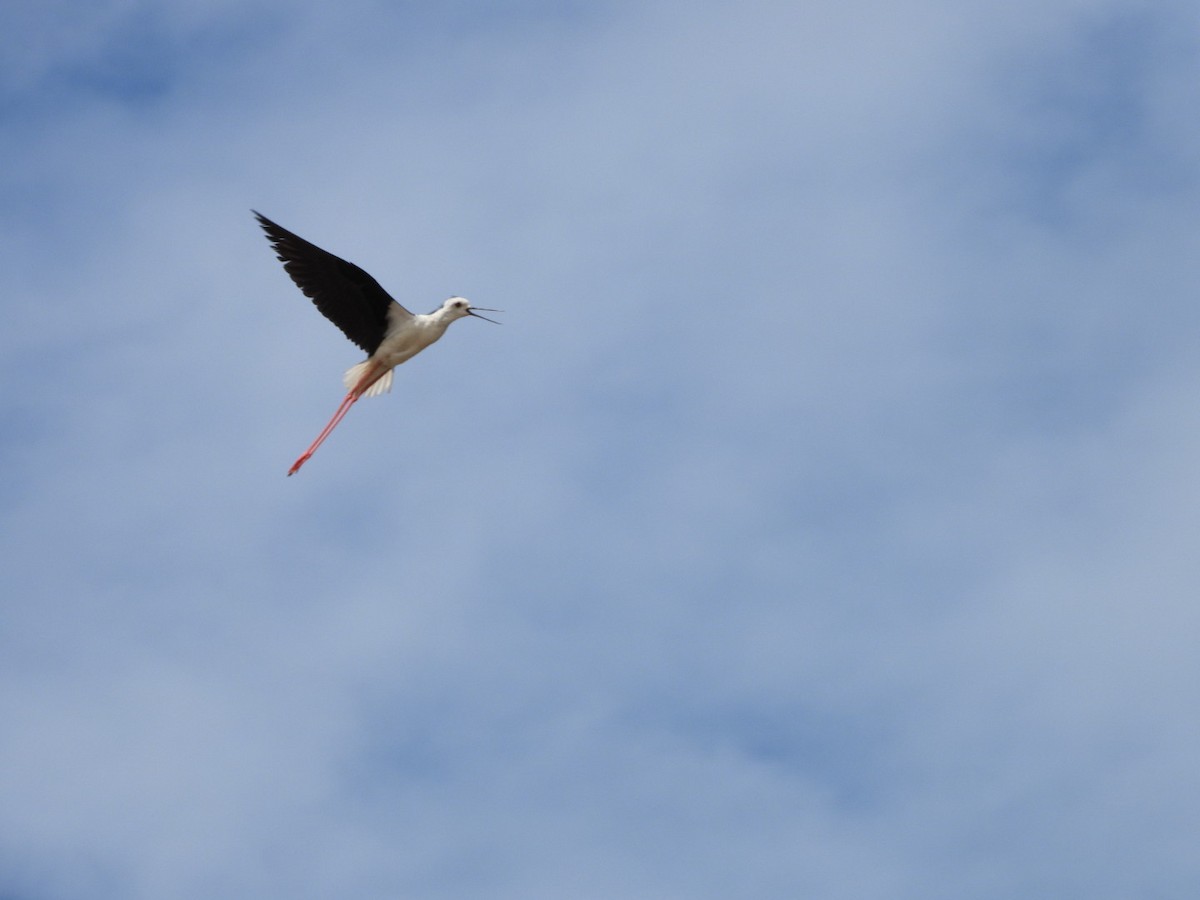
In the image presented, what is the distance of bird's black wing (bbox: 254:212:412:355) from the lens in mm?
16156

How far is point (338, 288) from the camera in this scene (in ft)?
53.6

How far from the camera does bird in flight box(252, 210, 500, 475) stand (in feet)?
53.1

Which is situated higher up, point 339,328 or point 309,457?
point 339,328

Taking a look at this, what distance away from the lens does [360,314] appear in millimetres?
16469

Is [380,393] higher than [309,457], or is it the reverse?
[380,393]

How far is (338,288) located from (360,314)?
34cm

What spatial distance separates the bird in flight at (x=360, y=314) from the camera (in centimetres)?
1619

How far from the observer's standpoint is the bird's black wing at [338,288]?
16.2 metres

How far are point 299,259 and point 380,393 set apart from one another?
164cm

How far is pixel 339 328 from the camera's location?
16.5 metres

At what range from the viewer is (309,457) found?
16266mm

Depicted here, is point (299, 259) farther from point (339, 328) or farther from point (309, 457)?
point (309, 457)

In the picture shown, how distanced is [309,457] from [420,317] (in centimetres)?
180

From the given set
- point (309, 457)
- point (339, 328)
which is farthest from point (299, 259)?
point (309, 457)
